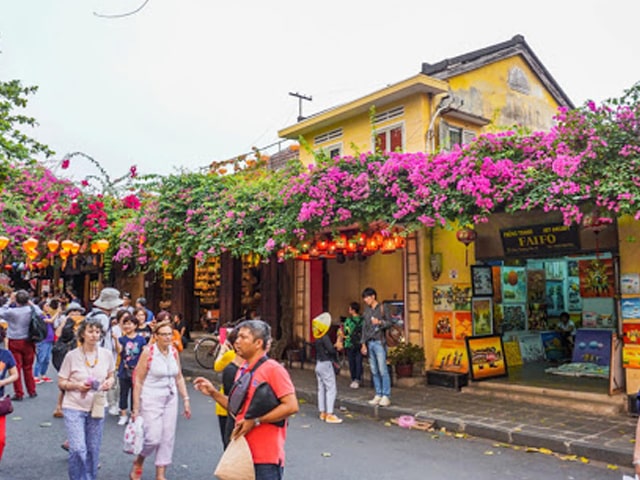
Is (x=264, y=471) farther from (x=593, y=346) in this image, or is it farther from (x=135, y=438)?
(x=593, y=346)

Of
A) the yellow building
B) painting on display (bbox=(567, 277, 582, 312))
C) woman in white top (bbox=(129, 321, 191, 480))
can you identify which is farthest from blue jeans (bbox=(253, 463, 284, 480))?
painting on display (bbox=(567, 277, 582, 312))

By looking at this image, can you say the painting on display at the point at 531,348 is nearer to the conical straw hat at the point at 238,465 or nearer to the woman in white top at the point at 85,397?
the woman in white top at the point at 85,397

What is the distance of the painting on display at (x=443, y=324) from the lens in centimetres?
1208

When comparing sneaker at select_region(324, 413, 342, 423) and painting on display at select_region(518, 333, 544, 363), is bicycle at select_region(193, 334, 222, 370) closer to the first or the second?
sneaker at select_region(324, 413, 342, 423)

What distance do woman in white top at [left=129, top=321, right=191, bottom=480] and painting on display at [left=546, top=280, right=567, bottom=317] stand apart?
12.0 m

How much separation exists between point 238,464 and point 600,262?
1119 centimetres

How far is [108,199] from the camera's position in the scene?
19.5 metres

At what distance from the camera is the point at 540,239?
1034 cm

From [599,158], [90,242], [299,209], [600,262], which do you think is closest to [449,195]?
[599,158]

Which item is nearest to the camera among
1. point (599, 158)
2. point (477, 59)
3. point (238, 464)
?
point (238, 464)

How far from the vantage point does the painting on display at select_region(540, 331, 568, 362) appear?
14.3 meters

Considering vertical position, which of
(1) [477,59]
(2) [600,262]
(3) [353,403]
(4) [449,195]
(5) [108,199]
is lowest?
(3) [353,403]

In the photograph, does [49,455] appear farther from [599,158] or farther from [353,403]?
[599,158]

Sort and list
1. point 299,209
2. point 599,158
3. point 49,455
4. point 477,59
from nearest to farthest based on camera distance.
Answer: point 49,455
point 599,158
point 299,209
point 477,59
